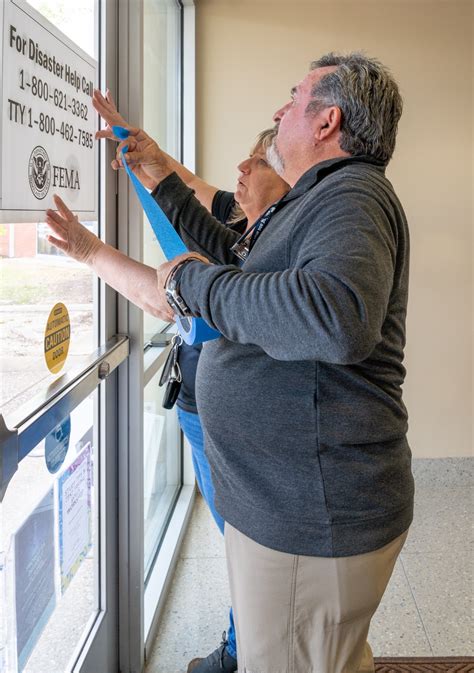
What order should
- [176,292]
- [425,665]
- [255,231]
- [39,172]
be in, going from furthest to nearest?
[425,665], [255,231], [39,172], [176,292]

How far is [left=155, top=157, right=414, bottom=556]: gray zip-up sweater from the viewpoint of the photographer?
977mm

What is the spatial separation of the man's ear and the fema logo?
0.48m

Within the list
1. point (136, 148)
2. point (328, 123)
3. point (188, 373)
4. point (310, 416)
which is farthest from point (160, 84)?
point (310, 416)

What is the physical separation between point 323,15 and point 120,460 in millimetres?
2511

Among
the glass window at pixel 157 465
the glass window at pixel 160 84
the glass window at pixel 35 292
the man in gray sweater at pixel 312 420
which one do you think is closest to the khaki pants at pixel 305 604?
the man in gray sweater at pixel 312 420

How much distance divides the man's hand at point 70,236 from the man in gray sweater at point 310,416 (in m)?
0.20

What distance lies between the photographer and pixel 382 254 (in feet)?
3.28

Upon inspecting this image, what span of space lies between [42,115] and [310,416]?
2.28 feet

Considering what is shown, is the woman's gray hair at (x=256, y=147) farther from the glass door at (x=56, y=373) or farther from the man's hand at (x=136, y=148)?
the glass door at (x=56, y=373)

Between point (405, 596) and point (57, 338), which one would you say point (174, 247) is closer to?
point (57, 338)

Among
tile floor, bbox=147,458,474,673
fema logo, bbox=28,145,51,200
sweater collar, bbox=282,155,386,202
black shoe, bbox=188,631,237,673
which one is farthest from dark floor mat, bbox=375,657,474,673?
fema logo, bbox=28,145,51,200

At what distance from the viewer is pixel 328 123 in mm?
1198

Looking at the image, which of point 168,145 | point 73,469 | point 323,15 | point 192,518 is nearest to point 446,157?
point 323,15

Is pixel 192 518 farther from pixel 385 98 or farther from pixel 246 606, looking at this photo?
pixel 385 98
